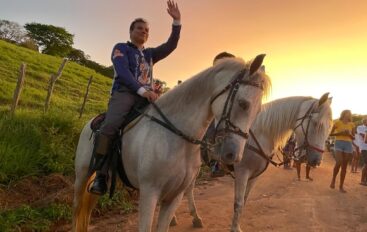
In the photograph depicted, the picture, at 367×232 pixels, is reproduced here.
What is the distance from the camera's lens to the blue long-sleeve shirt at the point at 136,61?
4.18 m

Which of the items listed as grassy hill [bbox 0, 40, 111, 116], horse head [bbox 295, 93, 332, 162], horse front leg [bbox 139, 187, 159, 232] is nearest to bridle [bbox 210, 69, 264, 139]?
horse front leg [bbox 139, 187, 159, 232]

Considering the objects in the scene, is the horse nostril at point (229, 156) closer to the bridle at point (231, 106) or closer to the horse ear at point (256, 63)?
the bridle at point (231, 106)

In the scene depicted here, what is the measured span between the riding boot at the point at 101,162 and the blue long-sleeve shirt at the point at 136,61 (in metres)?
0.64

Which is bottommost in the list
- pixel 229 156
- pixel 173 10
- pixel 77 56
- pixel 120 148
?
pixel 120 148

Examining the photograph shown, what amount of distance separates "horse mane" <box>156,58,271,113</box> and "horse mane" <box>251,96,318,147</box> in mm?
2721

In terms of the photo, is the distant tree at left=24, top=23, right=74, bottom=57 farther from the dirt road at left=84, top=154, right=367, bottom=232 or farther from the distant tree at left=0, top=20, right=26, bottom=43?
the dirt road at left=84, top=154, right=367, bottom=232

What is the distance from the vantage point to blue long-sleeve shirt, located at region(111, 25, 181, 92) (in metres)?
4.18

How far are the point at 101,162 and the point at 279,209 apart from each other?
5219 millimetres

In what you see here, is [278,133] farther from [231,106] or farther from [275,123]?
[231,106]

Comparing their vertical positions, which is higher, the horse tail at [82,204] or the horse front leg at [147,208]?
the horse front leg at [147,208]

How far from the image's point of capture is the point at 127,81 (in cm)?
413

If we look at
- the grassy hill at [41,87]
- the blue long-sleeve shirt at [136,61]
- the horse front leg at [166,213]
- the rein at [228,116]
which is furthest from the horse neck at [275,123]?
the grassy hill at [41,87]

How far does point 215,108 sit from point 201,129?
0.32m

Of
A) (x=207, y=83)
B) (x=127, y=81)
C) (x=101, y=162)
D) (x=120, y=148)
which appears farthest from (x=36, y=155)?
(x=207, y=83)
